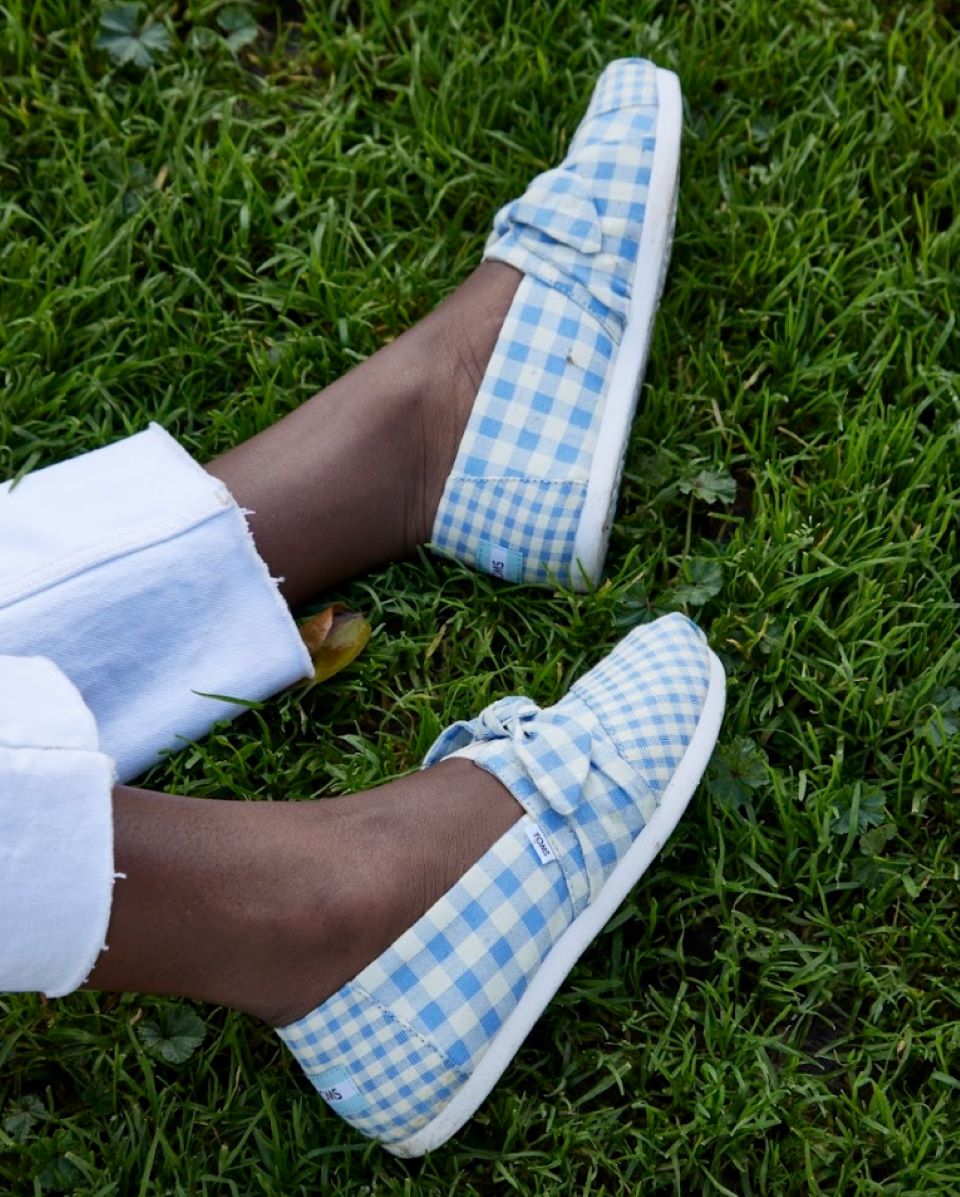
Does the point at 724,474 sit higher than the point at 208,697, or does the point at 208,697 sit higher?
the point at 724,474

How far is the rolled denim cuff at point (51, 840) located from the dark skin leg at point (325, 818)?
0.05 meters

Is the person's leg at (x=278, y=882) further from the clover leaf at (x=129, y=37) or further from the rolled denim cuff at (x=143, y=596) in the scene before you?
the clover leaf at (x=129, y=37)

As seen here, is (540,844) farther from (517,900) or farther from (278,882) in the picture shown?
(278,882)

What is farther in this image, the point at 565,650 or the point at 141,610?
the point at 565,650

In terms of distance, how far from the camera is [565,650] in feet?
6.01

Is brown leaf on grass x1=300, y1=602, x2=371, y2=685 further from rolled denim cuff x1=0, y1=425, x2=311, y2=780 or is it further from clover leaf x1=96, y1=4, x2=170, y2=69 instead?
clover leaf x1=96, y1=4, x2=170, y2=69

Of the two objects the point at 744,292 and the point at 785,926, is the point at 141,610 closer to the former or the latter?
the point at 785,926

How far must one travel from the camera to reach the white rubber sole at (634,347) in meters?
1.78

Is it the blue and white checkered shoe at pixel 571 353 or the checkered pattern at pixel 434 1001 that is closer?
the checkered pattern at pixel 434 1001

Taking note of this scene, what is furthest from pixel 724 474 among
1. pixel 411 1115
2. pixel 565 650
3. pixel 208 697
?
pixel 411 1115

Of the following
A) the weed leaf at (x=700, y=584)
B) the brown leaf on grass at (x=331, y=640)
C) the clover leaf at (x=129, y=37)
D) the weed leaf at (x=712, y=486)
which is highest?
the clover leaf at (x=129, y=37)

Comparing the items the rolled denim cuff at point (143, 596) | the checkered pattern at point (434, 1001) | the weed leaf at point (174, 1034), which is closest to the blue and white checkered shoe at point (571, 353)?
the rolled denim cuff at point (143, 596)

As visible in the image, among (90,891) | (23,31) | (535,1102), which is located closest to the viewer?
(90,891)

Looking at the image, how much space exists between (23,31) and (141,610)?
1147mm
